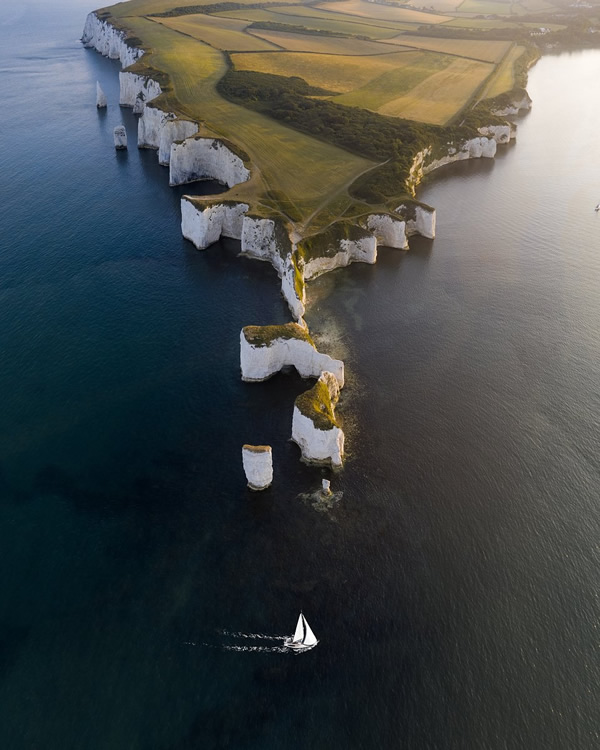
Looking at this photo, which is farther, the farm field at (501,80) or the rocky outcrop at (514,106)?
the farm field at (501,80)

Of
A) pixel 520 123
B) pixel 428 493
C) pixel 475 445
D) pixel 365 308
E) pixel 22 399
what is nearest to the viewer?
pixel 428 493

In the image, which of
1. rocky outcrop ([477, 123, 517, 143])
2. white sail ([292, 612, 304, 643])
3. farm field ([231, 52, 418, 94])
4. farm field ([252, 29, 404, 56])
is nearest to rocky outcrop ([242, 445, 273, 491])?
white sail ([292, 612, 304, 643])

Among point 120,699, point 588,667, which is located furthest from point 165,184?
point 588,667

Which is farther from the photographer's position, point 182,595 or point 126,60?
point 126,60

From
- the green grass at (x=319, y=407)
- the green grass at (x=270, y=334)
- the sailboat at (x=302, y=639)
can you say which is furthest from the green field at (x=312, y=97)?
the sailboat at (x=302, y=639)

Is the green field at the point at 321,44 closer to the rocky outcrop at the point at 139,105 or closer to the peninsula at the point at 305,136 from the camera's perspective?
the peninsula at the point at 305,136

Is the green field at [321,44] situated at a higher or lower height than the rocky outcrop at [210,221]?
higher

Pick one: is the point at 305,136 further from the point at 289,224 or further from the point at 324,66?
the point at 324,66

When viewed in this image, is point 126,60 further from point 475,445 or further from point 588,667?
point 588,667
